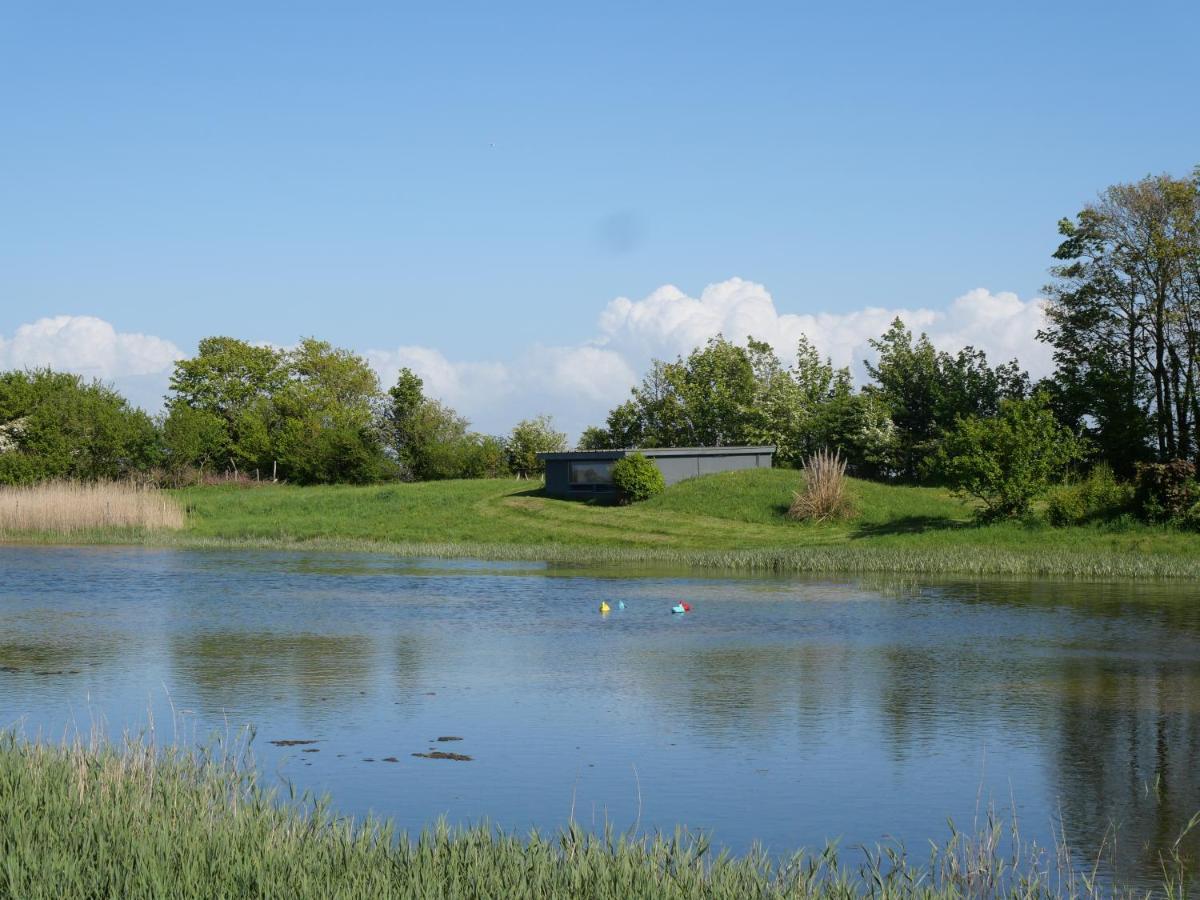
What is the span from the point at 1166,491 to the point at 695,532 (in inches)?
678

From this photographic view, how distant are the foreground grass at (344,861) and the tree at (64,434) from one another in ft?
231

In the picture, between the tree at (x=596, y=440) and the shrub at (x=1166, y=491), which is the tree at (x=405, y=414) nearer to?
the tree at (x=596, y=440)

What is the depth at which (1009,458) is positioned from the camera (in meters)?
45.2

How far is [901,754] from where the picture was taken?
47.3ft

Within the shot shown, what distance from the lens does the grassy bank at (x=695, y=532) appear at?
38.9m

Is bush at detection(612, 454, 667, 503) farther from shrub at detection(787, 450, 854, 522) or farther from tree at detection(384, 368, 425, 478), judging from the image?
tree at detection(384, 368, 425, 478)

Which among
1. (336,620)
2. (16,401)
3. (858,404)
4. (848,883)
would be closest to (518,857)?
(848,883)

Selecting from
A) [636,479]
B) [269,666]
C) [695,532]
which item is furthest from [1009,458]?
[269,666]

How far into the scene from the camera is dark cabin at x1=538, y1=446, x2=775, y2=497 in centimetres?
6278

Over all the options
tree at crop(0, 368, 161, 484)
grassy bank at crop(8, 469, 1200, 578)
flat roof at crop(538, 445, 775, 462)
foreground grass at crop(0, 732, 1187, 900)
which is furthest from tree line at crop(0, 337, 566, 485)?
foreground grass at crop(0, 732, 1187, 900)

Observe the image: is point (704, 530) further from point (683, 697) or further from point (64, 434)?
point (64, 434)

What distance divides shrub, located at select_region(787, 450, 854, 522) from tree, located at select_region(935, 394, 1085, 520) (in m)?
5.45

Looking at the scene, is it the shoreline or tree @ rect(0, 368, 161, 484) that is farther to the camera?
tree @ rect(0, 368, 161, 484)

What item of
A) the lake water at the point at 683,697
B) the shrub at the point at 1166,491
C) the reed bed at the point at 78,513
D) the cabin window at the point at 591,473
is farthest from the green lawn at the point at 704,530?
the lake water at the point at 683,697
